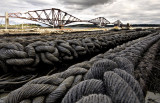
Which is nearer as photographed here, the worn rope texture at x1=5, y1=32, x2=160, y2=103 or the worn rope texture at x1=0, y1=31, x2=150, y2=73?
the worn rope texture at x1=5, y1=32, x2=160, y2=103

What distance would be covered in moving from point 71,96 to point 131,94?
0.46 feet

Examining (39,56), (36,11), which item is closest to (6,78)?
(39,56)

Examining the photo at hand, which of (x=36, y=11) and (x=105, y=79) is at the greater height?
(x=36, y=11)

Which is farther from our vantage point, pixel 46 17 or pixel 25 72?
pixel 46 17

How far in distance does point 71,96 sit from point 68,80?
0.11 meters

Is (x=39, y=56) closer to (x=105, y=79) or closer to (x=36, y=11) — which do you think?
(x=105, y=79)

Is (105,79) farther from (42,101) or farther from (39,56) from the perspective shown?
(39,56)

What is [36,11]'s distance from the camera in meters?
27.6

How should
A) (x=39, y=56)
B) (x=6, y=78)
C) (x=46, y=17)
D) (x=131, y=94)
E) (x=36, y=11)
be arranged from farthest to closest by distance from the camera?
(x=36, y=11) → (x=46, y=17) → (x=39, y=56) → (x=6, y=78) → (x=131, y=94)

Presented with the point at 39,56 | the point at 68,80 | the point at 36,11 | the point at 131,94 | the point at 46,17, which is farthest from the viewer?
the point at 36,11

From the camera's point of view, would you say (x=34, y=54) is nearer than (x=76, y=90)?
No

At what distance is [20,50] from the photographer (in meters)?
0.82

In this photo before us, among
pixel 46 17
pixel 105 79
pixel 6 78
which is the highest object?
pixel 46 17

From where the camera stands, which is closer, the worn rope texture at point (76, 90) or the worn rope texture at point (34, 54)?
the worn rope texture at point (76, 90)
